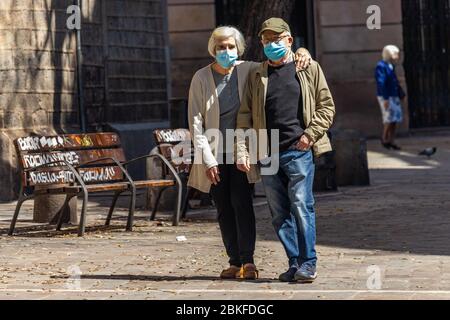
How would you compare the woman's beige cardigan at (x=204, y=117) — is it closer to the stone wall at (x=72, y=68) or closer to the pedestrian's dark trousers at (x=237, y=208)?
the pedestrian's dark trousers at (x=237, y=208)

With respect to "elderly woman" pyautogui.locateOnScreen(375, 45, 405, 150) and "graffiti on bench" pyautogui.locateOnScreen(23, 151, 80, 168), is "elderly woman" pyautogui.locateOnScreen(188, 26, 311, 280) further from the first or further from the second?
"elderly woman" pyautogui.locateOnScreen(375, 45, 405, 150)

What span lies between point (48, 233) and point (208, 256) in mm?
2623

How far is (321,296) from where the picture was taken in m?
9.35

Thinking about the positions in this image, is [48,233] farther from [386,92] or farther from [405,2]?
[405,2]

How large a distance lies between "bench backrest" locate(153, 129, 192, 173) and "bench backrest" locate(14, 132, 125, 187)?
44 cm

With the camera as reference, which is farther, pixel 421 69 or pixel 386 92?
pixel 421 69

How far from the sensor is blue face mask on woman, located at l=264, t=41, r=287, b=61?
10.1m

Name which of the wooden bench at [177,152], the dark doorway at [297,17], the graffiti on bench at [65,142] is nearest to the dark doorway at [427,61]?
the dark doorway at [297,17]

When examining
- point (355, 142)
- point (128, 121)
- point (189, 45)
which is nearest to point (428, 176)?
point (355, 142)

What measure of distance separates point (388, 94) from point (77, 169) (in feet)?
39.9

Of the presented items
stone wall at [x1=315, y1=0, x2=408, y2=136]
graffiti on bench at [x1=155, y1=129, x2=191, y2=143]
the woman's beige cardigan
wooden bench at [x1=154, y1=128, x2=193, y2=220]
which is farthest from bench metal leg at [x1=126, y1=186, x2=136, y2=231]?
stone wall at [x1=315, y1=0, x2=408, y2=136]

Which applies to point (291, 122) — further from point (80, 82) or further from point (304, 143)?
point (80, 82)

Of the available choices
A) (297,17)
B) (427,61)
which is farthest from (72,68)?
(427,61)

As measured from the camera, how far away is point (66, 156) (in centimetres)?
1478
